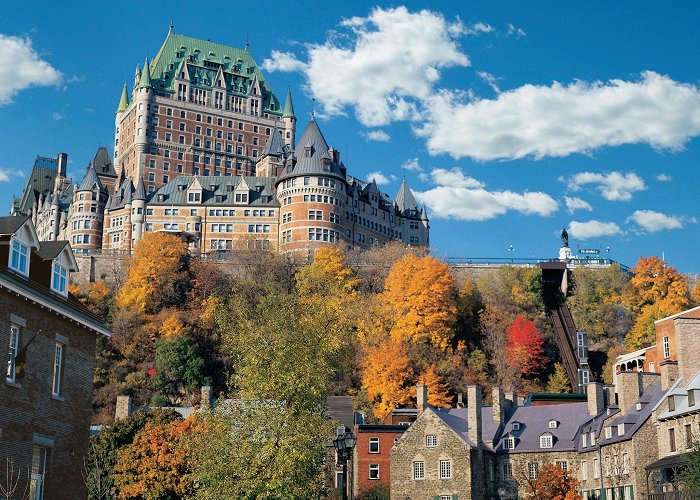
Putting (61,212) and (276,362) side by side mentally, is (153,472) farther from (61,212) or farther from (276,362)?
(61,212)

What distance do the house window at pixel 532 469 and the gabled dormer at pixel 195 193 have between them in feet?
247

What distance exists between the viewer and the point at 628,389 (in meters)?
60.2

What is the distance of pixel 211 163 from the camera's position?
153500 millimetres

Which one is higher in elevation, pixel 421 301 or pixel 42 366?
pixel 421 301

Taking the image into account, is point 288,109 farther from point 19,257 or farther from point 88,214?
point 19,257

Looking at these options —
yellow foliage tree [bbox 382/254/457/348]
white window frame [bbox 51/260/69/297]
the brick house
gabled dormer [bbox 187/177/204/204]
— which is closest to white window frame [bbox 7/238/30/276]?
the brick house

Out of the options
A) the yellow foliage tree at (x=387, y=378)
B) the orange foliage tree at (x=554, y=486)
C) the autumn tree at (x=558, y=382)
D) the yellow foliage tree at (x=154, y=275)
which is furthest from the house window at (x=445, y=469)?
the yellow foliage tree at (x=154, y=275)

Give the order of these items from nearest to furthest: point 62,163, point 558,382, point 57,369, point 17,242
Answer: point 17,242 → point 57,369 → point 558,382 → point 62,163

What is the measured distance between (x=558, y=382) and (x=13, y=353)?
68.0m

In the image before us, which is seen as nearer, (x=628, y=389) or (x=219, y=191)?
(x=628, y=389)

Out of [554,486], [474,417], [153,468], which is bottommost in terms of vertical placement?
[554,486]

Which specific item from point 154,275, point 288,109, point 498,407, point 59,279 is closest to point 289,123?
point 288,109

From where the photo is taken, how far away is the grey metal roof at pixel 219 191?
430 feet

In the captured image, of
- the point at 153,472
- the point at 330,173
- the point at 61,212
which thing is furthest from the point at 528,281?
the point at 61,212
